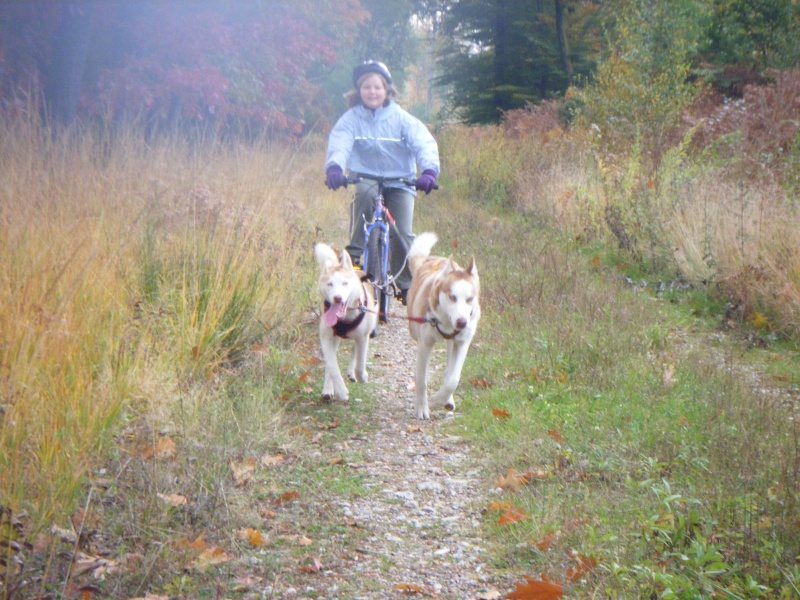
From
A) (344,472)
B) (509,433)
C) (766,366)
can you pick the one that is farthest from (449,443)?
(766,366)

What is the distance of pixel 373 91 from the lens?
21.4 ft

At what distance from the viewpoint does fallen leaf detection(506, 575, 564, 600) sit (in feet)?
9.64

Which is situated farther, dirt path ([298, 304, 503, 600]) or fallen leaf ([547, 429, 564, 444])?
fallen leaf ([547, 429, 564, 444])

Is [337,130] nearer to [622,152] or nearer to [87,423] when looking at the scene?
[87,423]

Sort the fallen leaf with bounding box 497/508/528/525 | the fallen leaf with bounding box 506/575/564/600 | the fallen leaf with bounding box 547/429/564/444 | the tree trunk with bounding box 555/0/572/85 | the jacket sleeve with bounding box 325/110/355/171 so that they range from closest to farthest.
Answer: the fallen leaf with bounding box 506/575/564/600, the fallen leaf with bounding box 497/508/528/525, the fallen leaf with bounding box 547/429/564/444, the jacket sleeve with bounding box 325/110/355/171, the tree trunk with bounding box 555/0/572/85

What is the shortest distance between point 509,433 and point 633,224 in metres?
5.68

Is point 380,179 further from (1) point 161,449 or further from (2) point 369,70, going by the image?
(1) point 161,449

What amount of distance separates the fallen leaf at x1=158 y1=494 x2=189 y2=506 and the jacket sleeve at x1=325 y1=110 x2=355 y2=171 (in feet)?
11.9

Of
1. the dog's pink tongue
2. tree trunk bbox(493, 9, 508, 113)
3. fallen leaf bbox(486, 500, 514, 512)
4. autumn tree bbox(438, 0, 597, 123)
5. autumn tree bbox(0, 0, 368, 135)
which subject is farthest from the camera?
tree trunk bbox(493, 9, 508, 113)

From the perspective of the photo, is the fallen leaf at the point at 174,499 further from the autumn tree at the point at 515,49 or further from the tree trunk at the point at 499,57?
the tree trunk at the point at 499,57

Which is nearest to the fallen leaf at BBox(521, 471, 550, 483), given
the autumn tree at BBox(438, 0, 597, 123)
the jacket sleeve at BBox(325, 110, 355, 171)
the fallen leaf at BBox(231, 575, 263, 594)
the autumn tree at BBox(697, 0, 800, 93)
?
the fallen leaf at BBox(231, 575, 263, 594)

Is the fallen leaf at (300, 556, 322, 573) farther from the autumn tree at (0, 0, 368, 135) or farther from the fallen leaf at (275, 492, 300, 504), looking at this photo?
the autumn tree at (0, 0, 368, 135)

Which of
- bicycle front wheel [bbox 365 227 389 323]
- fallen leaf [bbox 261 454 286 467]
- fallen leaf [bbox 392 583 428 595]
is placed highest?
bicycle front wheel [bbox 365 227 389 323]

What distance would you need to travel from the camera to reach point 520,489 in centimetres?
402
